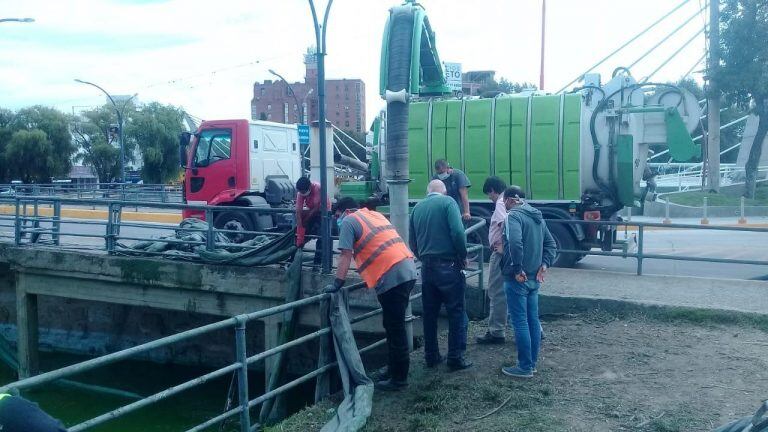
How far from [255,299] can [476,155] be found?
4612 millimetres

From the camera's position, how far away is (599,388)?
6.17 meters

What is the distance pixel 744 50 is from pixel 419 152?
741 inches

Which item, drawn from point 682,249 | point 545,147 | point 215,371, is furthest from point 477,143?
point 215,371

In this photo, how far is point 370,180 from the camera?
45.5 feet

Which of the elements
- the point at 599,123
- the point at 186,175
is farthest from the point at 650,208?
the point at 186,175

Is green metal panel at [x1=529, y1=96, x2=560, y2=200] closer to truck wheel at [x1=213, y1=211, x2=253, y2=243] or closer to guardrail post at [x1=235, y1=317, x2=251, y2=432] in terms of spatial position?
truck wheel at [x1=213, y1=211, x2=253, y2=243]

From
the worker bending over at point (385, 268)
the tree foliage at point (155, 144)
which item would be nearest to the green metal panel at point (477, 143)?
the worker bending over at point (385, 268)

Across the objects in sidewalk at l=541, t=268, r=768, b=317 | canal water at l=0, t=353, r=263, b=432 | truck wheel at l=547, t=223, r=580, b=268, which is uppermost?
truck wheel at l=547, t=223, r=580, b=268

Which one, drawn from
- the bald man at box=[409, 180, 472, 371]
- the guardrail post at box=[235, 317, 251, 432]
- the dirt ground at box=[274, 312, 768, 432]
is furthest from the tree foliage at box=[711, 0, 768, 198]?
the guardrail post at box=[235, 317, 251, 432]

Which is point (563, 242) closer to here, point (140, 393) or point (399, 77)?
point (399, 77)

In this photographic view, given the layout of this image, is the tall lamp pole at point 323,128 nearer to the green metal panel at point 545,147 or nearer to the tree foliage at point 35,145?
the green metal panel at point 545,147

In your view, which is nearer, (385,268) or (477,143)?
(385,268)

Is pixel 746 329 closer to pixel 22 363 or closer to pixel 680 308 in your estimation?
pixel 680 308

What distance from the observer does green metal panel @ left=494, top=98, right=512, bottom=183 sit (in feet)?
41.1
